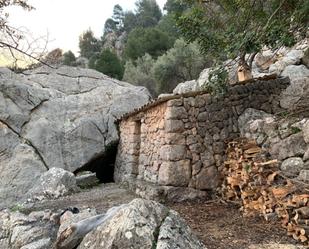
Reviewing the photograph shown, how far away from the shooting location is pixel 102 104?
14328 mm

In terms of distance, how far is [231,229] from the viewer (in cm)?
582

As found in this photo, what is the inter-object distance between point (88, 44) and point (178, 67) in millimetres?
19574

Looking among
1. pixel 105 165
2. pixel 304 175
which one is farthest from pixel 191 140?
pixel 105 165

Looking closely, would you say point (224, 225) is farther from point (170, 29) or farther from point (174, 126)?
point (170, 29)

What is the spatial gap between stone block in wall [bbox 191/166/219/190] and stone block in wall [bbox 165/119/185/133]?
98 cm

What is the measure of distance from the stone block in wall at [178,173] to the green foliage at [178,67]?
11.7 metres

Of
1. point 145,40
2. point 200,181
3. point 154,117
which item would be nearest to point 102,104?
point 154,117

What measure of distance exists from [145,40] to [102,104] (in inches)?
504

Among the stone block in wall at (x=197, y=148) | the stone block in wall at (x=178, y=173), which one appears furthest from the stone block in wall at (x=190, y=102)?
the stone block in wall at (x=178, y=173)

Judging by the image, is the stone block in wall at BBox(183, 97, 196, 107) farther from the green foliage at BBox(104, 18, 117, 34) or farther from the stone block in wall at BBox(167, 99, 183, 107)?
the green foliage at BBox(104, 18, 117, 34)

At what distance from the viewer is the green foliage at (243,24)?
6332 millimetres

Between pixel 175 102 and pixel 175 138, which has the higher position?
pixel 175 102

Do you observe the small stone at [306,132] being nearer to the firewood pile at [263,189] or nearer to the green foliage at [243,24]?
the firewood pile at [263,189]

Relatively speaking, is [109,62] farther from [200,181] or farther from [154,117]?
[200,181]
